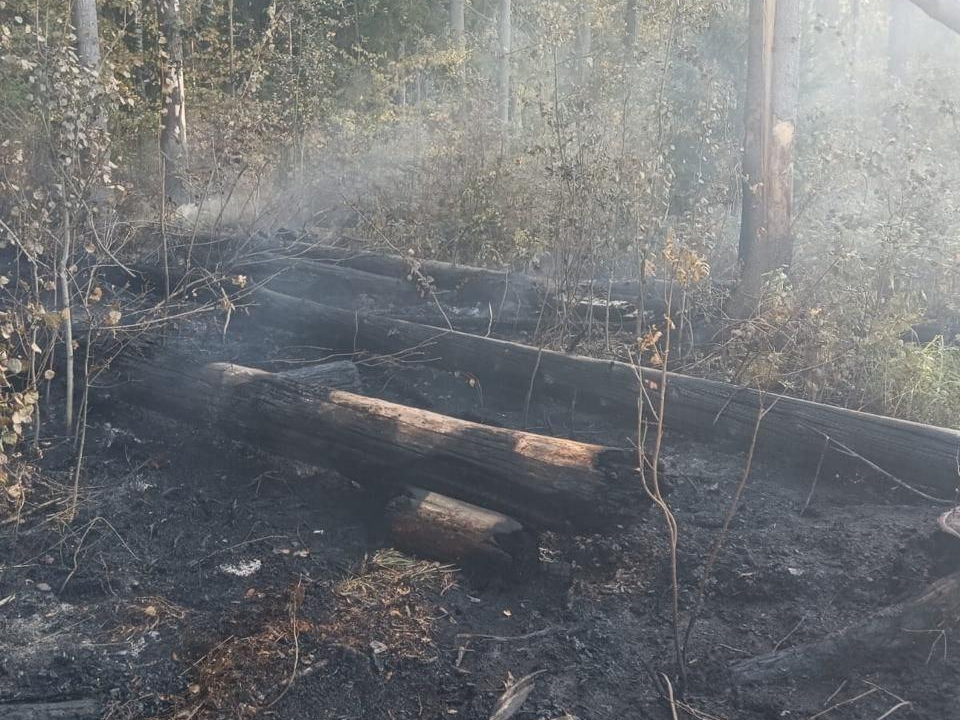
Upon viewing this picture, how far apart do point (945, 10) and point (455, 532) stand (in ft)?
9.51

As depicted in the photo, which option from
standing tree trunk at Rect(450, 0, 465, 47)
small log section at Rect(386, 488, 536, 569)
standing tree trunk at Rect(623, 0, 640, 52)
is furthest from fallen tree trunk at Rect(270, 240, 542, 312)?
standing tree trunk at Rect(450, 0, 465, 47)

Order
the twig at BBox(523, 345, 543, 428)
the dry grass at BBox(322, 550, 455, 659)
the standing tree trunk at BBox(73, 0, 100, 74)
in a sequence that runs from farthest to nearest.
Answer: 1. the standing tree trunk at BBox(73, 0, 100, 74)
2. the twig at BBox(523, 345, 543, 428)
3. the dry grass at BBox(322, 550, 455, 659)

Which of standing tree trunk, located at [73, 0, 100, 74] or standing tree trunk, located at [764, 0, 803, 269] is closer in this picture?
standing tree trunk, located at [764, 0, 803, 269]

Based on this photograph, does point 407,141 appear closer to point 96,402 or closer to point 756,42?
point 756,42

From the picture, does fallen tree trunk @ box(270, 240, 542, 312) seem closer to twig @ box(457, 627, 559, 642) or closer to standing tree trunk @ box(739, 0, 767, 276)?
standing tree trunk @ box(739, 0, 767, 276)

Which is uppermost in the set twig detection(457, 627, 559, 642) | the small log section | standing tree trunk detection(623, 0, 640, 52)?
standing tree trunk detection(623, 0, 640, 52)

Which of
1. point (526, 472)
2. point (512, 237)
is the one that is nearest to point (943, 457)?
point (526, 472)

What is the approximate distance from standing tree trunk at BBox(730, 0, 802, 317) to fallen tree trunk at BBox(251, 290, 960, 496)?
211 cm

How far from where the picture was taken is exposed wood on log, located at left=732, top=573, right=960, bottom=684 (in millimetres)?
3500

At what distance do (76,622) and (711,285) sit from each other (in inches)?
215

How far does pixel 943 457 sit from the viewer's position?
4.80m

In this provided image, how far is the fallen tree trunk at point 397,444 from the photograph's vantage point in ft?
13.4

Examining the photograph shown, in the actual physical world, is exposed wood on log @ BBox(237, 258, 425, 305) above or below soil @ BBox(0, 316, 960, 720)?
above

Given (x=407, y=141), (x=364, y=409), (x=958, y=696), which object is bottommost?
(x=958, y=696)
